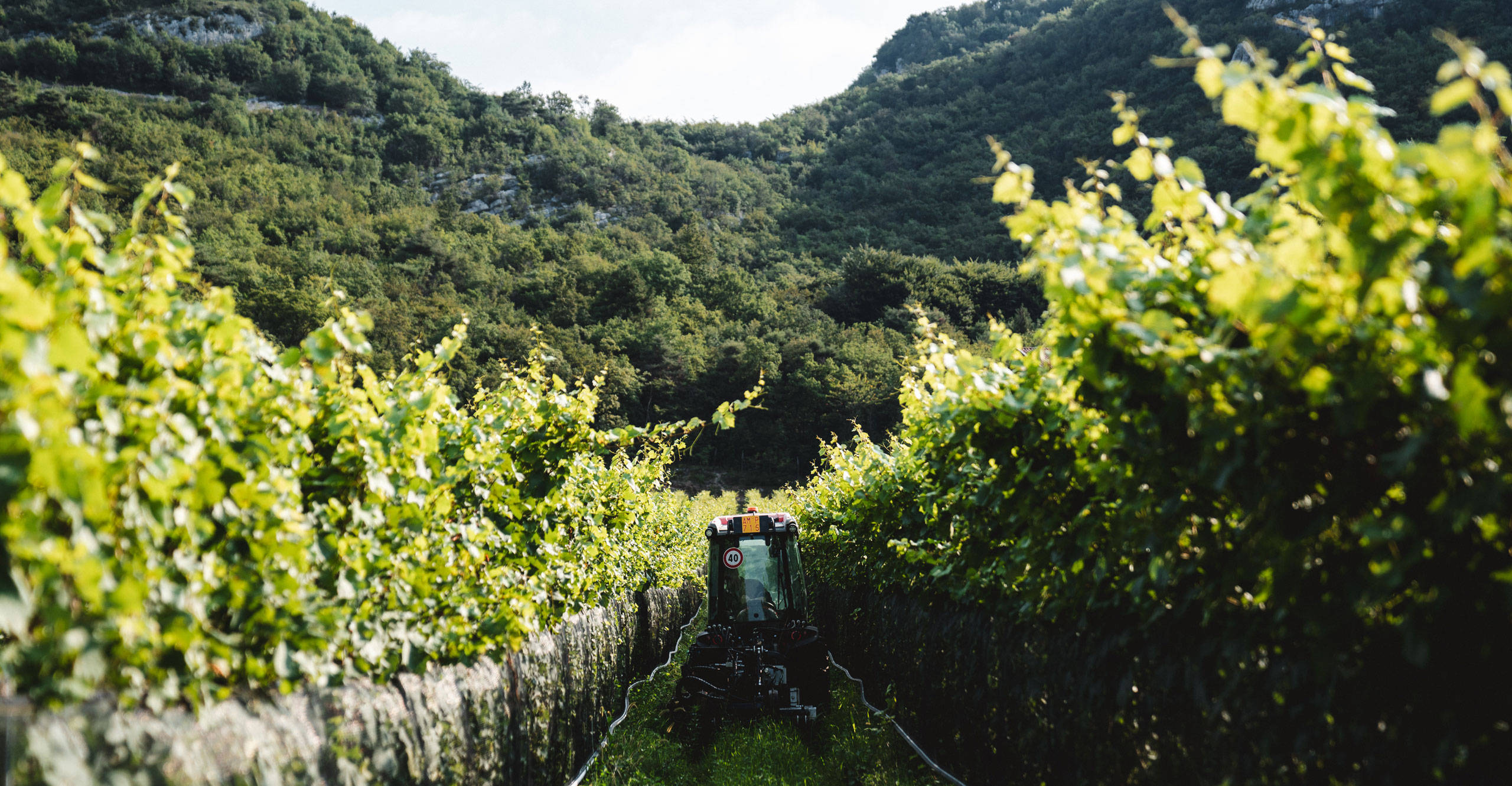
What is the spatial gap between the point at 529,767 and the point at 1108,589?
335 cm

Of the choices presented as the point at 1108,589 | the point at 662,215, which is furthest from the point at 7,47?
the point at 1108,589

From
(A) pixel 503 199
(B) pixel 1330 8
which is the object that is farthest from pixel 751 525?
(B) pixel 1330 8

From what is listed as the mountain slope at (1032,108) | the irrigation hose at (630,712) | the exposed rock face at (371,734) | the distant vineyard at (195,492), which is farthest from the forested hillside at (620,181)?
the distant vineyard at (195,492)

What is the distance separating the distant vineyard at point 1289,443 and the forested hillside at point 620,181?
1156 inches

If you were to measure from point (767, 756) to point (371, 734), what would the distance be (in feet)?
14.0

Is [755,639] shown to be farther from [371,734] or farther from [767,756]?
[371,734]

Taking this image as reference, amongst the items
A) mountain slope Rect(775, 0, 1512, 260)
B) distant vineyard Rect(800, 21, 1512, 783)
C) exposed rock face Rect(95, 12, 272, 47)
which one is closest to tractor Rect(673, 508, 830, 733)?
distant vineyard Rect(800, 21, 1512, 783)

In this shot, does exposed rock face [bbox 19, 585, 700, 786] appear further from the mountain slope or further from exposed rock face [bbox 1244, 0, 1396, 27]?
exposed rock face [bbox 1244, 0, 1396, 27]

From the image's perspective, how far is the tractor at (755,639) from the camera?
6.86 m

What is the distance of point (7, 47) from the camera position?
55.7 m

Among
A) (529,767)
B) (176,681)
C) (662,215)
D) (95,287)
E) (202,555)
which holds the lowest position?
(529,767)

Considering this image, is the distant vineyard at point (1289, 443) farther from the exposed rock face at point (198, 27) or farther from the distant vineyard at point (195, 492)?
the exposed rock face at point (198, 27)

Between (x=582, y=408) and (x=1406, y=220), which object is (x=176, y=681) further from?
(x=582, y=408)

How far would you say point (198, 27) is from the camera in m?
67.1
